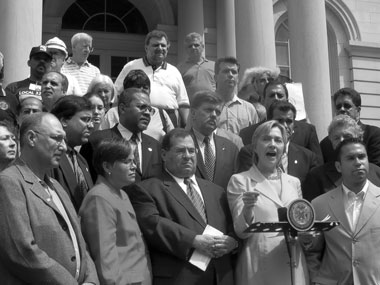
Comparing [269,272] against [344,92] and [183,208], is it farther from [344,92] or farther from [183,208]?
[344,92]

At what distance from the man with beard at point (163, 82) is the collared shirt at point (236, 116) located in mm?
660

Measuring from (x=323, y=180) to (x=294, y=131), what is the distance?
52.1 inches

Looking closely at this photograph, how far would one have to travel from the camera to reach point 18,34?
1071cm

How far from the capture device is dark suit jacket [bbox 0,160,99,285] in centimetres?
412

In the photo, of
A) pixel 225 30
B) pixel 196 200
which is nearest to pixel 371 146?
pixel 196 200

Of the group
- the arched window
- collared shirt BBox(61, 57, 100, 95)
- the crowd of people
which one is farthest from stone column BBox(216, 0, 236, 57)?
the crowd of people

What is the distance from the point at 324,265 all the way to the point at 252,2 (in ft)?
28.1

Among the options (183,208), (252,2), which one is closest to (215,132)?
(183,208)

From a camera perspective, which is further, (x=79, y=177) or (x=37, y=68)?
(x=37, y=68)

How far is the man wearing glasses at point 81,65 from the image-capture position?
30.5 feet

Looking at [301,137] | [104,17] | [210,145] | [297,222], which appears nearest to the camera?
[297,222]

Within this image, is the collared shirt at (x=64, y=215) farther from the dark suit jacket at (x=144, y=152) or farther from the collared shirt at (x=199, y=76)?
the collared shirt at (x=199, y=76)

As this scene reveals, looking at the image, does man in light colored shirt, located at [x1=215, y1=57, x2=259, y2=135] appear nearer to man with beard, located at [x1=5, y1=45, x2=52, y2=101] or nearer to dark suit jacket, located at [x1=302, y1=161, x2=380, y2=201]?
dark suit jacket, located at [x1=302, y1=161, x2=380, y2=201]

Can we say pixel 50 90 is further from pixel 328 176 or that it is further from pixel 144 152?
pixel 328 176
